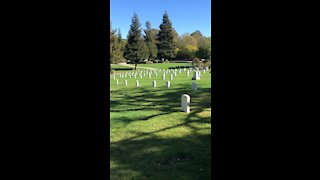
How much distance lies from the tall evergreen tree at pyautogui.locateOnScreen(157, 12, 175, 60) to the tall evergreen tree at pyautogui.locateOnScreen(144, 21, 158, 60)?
1.33m

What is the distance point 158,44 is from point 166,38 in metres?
2.10

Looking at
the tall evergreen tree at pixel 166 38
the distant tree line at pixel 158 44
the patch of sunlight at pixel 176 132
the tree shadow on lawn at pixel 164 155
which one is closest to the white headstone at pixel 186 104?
the tree shadow on lawn at pixel 164 155

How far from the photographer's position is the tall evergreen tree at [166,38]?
5388 cm

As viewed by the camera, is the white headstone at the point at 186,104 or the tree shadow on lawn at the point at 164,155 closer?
the tree shadow on lawn at the point at 164,155

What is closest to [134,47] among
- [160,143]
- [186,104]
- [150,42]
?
[150,42]

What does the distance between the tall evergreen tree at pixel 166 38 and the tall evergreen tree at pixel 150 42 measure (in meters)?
1.33

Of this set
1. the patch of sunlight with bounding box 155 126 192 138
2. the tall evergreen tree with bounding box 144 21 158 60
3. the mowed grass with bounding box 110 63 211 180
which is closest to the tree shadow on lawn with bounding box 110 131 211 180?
the mowed grass with bounding box 110 63 211 180

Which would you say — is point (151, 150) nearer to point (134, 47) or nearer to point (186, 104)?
point (186, 104)

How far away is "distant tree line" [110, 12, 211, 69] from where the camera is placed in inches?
1827

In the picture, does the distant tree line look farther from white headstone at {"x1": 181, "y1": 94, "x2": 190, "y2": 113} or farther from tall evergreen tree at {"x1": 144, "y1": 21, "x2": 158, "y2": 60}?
white headstone at {"x1": 181, "y1": 94, "x2": 190, "y2": 113}

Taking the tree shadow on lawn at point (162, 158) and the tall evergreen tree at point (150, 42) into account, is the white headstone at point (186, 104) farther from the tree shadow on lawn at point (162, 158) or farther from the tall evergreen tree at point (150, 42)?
the tall evergreen tree at point (150, 42)
